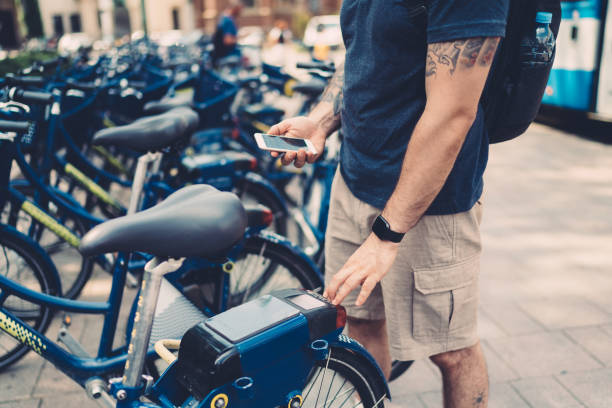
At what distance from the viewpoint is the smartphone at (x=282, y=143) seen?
178 cm

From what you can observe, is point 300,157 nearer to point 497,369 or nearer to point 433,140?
point 433,140

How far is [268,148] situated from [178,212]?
41 centimetres

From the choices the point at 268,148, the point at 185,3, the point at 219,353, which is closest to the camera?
the point at 219,353

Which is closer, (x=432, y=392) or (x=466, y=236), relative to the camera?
(x=466, y=236)

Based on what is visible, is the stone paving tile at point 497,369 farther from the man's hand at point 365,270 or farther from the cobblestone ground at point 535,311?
the man's hand at point 365,270

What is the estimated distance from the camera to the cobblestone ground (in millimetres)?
2576

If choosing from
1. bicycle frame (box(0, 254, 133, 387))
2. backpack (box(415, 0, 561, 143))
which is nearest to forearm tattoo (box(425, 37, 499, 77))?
backpack (box(415, 0, 561, 143))

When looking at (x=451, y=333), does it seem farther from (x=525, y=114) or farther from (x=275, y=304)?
(x=525, y=114)

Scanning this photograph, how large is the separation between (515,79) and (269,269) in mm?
1492

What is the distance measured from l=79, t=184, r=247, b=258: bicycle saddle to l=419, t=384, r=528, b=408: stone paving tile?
1490mm

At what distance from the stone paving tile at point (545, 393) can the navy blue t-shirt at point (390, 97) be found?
130cm

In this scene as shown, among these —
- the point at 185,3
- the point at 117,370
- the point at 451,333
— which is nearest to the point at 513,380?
the point at 451,333

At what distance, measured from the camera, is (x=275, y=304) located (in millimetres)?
1490

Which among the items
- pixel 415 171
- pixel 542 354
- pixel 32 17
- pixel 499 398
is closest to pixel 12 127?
pixel 415 171
